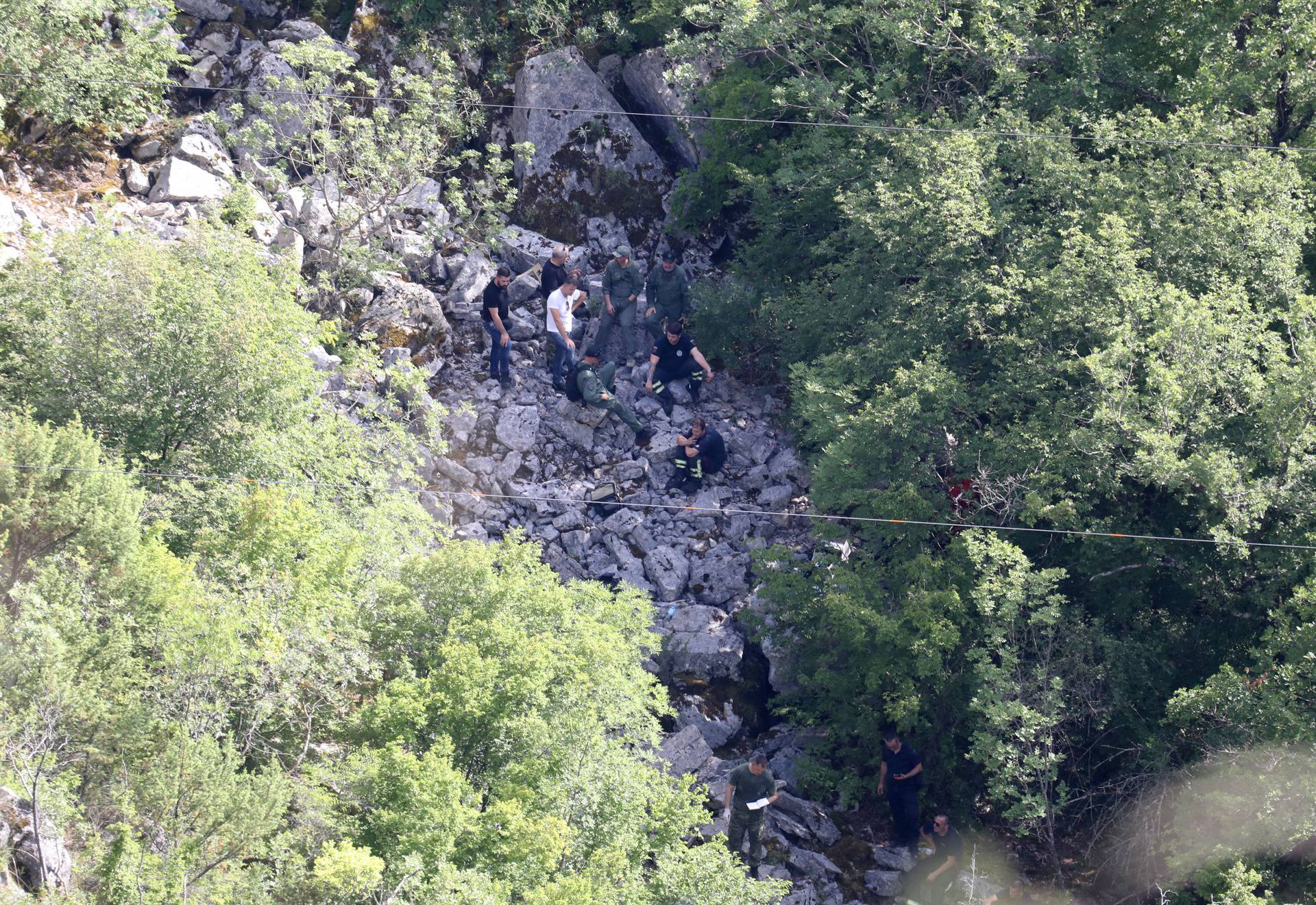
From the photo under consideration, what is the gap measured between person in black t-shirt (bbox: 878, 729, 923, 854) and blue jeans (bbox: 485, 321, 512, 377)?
24.7 feet

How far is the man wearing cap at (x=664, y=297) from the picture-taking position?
703 inches

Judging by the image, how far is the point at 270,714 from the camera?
10016mm

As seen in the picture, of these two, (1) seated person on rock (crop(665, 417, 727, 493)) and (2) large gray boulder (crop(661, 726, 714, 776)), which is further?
(1) seated person on rock (crop(665, 417, 727, 493))

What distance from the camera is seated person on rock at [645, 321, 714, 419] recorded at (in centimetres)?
1748

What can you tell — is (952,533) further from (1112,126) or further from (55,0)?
(55,0)

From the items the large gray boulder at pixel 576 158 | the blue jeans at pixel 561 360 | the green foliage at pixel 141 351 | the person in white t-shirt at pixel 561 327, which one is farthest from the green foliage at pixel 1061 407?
the green foliage at pixel 141 351

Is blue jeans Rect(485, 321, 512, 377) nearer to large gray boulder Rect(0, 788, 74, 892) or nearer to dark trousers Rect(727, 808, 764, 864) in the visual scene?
dark trousers Rect(727, 808, 764, 864)

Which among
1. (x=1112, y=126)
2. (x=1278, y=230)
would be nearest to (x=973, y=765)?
(x=1278, y=230)

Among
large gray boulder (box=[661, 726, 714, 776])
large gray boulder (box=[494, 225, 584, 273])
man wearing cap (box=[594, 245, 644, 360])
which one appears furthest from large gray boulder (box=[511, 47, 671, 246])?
large gray boulder (box=[661, 726, 714, 776])

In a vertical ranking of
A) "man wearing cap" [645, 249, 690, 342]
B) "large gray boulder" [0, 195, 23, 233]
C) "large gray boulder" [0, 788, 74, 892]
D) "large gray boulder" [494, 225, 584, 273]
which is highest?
"large gray boulder" [0, 195, 23, 233]

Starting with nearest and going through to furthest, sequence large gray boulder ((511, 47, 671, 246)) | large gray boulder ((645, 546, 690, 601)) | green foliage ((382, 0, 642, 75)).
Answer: large gray boulder ((645, 546, 690, 601)), large gray boulder ((511, 47, 671, 246)), green foliage ((382, 0, 642, 75))

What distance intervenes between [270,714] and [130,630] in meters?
1.32

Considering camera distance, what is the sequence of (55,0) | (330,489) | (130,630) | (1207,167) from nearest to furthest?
1. (130,630)
2. (330,489)
3. (1207,167)
4. (55,0)

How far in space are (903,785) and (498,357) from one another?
26.4 ft
